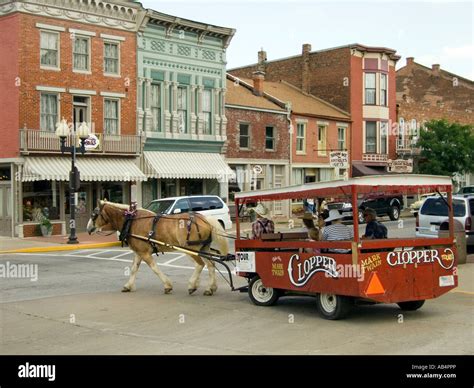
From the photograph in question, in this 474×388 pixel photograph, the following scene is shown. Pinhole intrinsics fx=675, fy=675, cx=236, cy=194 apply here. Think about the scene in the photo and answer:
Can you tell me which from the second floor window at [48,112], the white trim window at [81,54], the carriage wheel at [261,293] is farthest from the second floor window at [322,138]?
the carriage wheel at [261,293]

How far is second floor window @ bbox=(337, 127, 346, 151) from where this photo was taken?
4616cm

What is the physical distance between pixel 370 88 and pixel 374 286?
39.8 meters

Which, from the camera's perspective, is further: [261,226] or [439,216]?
[439,216]

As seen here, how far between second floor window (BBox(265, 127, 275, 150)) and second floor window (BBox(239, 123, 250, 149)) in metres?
1.61

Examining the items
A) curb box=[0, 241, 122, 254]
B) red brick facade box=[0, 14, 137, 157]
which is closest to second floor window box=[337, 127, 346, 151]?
red brick facade box=[0, 14, 137, 157]

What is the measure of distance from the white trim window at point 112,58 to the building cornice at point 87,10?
903 millimetres

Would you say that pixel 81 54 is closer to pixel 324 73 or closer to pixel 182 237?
pixel 182 237

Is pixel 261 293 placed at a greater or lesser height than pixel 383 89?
lesser

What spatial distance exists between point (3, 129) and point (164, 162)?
26.9 feet

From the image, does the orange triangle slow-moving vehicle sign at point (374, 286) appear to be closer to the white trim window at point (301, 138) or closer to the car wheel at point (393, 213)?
the car wheel at point (393, 213)

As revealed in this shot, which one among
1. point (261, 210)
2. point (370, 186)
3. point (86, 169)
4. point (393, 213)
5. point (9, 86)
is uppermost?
point (9, 86)

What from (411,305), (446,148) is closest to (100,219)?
(411,305)

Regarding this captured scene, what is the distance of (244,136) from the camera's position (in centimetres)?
3978

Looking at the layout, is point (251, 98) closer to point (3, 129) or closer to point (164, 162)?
point (164, 162)
